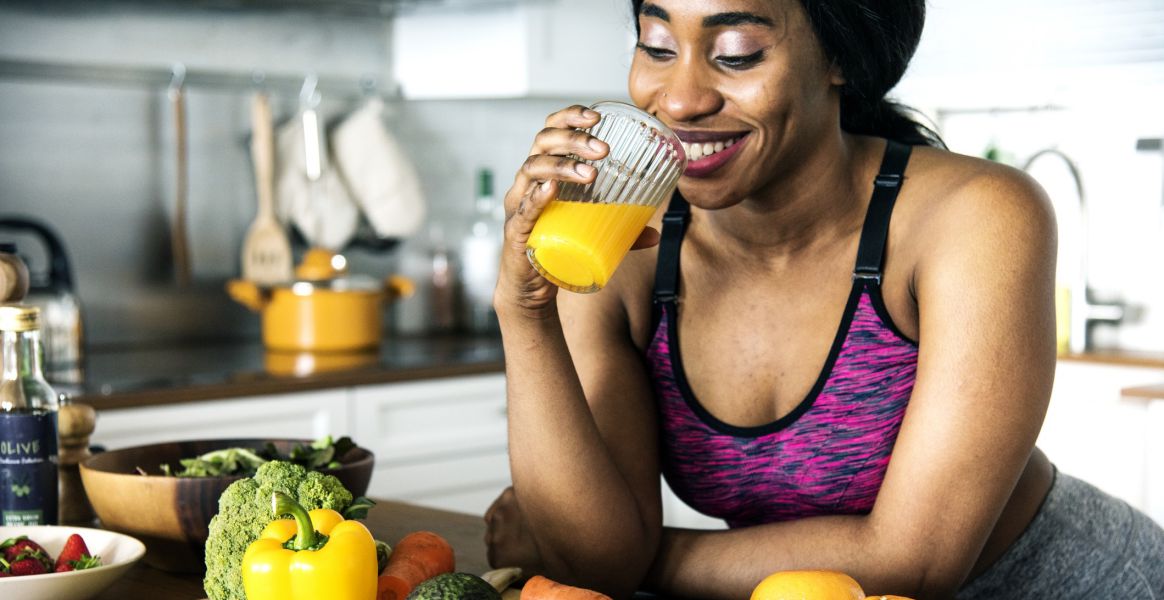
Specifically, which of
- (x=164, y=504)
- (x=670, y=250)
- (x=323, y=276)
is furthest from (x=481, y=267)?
(x=164, y=504)

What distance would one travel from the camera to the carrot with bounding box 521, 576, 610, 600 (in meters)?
0.94

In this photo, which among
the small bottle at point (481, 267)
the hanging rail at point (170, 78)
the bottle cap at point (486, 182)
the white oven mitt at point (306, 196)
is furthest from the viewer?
the small bottle at point (481, 267)

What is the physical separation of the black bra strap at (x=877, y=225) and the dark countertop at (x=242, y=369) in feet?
4.99

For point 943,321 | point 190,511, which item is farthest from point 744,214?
point 190,511

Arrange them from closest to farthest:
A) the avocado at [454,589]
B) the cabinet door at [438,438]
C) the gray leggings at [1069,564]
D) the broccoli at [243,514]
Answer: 1. the avocado at [454,589]
2. the broccoli at [243,514]
3. the gray leggings at [1069,564]
4. the cabinet door at [438,438]

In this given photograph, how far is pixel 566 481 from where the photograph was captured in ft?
4.33

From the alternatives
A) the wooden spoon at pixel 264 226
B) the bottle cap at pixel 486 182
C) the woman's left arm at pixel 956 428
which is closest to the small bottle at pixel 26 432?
the woman's left arm at pixel 956 428

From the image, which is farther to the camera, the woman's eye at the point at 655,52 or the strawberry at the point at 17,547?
the woman's eye at the point at 655,52

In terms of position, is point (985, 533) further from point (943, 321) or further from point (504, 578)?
point (504, 578)

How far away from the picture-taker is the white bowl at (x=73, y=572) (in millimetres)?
1028

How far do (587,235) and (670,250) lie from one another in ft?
1.54

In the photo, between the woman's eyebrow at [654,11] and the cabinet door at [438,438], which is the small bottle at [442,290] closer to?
the cabinet door at [438,438]

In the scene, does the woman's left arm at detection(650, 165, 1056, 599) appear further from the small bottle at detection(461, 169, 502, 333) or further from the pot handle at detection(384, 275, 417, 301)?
the small bottle at detection(461, 169, 502, 333)

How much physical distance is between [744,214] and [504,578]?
1.85 feet
